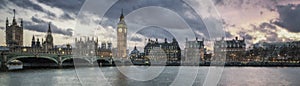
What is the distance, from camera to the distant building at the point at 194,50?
174 m

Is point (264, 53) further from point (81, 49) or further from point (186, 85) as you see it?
point (186, 85)

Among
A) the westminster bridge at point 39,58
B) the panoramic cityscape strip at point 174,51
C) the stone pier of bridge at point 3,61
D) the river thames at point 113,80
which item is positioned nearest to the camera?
the river thames at point 113,80

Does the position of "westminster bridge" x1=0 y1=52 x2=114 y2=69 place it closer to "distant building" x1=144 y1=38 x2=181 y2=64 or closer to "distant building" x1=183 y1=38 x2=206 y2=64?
"distant building" x1=144 y1=38 x2=181 y2=64

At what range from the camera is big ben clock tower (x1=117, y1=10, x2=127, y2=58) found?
162 m

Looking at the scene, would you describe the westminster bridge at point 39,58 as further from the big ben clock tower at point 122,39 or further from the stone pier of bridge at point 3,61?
the big ben clock tower at point 122,39

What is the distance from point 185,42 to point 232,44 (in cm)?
2504

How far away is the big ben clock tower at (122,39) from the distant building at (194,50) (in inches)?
1216

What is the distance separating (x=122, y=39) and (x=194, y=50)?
Answer: 36876 millimetres

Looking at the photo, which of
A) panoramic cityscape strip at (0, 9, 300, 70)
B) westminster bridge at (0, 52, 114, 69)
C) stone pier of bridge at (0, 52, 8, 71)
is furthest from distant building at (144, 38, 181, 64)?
stone pier of bridge at (0, 52, 8, 71)

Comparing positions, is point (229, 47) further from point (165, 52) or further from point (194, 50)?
point (165, 52)

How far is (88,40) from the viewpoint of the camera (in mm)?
164125

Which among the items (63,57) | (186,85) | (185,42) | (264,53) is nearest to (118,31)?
(185,42)

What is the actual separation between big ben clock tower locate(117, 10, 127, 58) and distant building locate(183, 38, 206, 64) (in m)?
30.9

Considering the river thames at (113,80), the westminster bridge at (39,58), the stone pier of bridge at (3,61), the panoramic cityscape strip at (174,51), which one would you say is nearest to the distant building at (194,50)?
the panoramic cityscape strip at (174,51)
